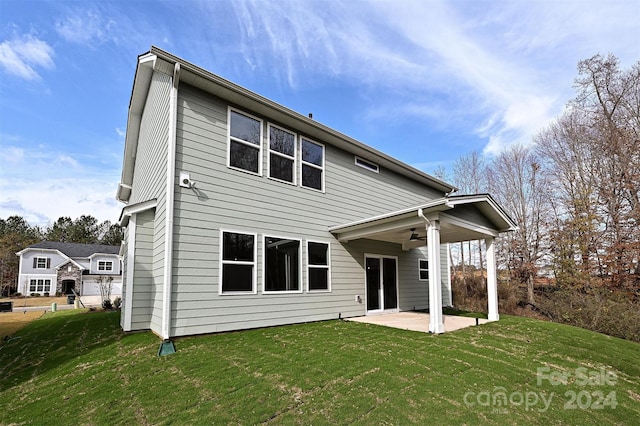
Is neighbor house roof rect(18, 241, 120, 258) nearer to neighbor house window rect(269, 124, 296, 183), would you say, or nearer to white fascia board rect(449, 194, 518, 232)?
neighbor house window rect(269, 124, 296, 183)

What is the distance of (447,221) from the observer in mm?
7035

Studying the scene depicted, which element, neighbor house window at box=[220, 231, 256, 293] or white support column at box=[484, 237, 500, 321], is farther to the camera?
white support column at box=[484, 237, 500, 321]

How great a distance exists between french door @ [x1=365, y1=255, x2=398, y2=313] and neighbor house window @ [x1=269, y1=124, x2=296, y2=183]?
3.55 meters

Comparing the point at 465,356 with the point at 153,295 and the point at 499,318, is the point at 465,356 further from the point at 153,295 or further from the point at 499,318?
the point at 153,295

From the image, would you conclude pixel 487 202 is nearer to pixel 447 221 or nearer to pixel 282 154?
pixel 447 221

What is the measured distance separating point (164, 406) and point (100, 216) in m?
58.5

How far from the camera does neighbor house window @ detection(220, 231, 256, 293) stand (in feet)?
21.8

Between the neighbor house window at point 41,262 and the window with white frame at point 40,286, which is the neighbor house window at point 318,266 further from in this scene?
the neighbor house window at point 41,262

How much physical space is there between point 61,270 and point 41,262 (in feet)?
6.19

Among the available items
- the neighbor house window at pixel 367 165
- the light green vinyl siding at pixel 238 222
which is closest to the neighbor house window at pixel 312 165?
the light green vinyl siding at pixel 238 222

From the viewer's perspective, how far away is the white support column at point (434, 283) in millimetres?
6543

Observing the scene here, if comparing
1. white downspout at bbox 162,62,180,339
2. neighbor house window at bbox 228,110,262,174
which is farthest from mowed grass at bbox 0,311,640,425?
neighbor house window at bbox 228,110,262,174

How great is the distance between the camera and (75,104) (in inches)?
441

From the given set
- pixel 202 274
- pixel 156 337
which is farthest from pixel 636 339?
pixel 156 337
